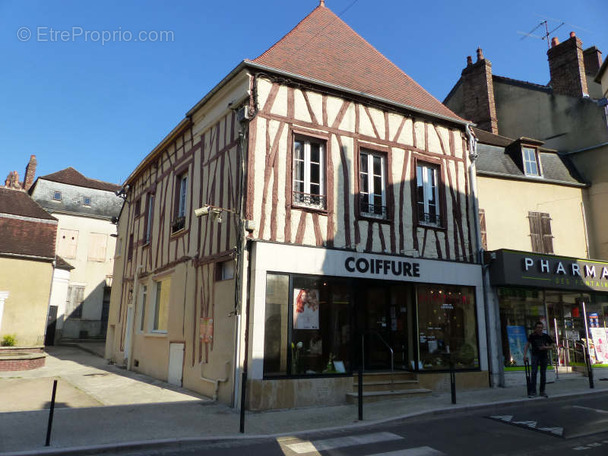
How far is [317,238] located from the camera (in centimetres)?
852

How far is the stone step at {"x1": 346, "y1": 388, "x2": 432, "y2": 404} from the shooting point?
26.8 feet

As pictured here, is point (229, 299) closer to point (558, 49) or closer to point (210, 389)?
point (210, 389)

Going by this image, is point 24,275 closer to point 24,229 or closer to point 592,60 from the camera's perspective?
point 24,229

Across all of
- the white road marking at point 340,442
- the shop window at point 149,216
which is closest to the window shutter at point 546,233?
the white road marking at point 340,442

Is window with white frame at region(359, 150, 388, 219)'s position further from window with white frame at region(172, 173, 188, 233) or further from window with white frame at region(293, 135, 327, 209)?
window with white frame at region(172, 173, 188, 233)

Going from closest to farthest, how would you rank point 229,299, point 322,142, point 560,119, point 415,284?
point 229,299 → point 322,142 → point 415,284 → point 560,119

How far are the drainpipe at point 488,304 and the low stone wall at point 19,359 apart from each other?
12.1 meters

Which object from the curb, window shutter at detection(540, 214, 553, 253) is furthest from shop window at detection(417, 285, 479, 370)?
window shutter at detection(540, 214, 553, 253)

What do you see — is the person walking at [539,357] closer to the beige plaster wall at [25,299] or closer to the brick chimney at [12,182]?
the beige plaster wall at [25,299]

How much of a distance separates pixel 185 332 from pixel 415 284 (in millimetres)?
5152

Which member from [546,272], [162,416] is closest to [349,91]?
[546,272]

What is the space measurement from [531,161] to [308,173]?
807 cm

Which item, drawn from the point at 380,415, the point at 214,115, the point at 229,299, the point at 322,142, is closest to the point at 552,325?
the point at 380,415

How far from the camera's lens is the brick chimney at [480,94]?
52.8 feet
